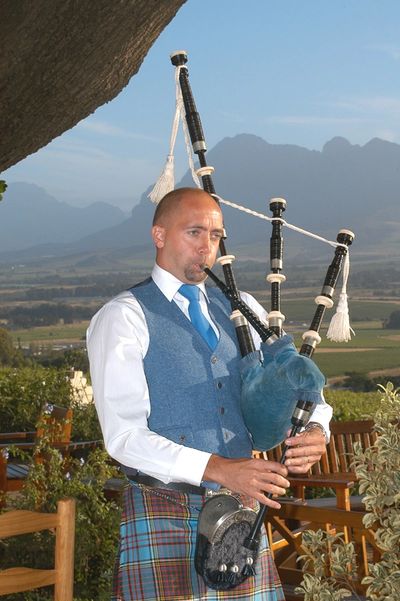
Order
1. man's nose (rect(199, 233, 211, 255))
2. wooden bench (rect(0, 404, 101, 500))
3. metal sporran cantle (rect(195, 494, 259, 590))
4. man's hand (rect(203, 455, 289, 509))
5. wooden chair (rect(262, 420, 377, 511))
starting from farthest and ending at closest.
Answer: wooden bench (rect(0, 404, 101, 500)), wooden chair (rect(262, 420, 377, 511)), man's nose (rect(199, 233, 211, 255)), metal sporran cantle (rect(195, 494, 259, 590)), man's hand (rect(203, 455, 289, 509))

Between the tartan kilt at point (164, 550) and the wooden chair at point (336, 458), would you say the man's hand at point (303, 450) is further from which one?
the wooden chair at point (336, 458)

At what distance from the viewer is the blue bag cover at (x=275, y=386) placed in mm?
2324

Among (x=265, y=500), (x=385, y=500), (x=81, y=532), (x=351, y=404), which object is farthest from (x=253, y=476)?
(x=351, y=404)

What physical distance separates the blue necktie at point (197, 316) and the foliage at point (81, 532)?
2013 millimetres

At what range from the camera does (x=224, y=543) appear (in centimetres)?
231

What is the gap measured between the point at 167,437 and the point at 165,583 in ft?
1.21

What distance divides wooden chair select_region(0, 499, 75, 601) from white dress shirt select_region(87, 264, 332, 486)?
0.21 meters

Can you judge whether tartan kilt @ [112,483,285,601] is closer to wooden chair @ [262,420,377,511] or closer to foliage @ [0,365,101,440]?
wooden chair @ [262,420,377,511]

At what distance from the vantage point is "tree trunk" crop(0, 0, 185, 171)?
334 cm

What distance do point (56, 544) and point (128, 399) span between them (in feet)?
1.38

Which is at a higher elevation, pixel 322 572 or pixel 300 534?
pixel 300 534

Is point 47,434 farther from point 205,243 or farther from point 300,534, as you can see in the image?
point 205,243

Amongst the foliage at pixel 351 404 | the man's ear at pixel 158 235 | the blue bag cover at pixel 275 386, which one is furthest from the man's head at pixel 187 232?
the foliage at pixel 351 404

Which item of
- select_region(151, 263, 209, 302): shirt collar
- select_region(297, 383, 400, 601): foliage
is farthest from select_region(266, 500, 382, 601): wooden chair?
select_region(151, 263, 209, 302): shirt collar
